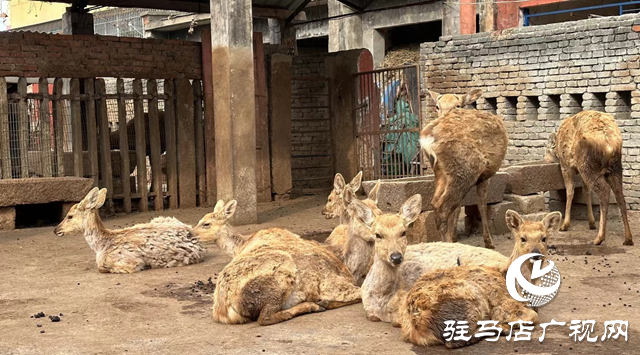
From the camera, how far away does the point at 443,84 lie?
16.7 metres

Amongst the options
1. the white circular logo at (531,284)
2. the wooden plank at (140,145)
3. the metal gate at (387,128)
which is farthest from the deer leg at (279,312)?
the metal gate at (387,128)

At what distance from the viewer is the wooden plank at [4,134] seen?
14594mm

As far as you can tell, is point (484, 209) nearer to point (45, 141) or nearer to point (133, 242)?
point (133, 242)

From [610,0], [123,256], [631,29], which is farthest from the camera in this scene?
[610,0]

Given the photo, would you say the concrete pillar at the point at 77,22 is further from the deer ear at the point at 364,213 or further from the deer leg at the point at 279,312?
the deer leg at the point at 279,312

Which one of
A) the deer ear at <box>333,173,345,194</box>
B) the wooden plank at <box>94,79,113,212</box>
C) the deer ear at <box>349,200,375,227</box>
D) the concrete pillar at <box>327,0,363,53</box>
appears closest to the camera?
the deer ear at <box>349,200,375,227</box>

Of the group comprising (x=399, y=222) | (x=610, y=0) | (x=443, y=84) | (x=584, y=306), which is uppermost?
(x=610, y=0)

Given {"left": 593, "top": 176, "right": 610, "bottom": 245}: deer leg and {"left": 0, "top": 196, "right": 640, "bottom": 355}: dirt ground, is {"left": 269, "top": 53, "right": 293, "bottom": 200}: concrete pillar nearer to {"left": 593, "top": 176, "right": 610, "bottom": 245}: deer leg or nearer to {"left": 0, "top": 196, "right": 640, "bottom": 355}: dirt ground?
{"left": 0, "top": 196, "right": 640, "bottom": 355}: dirt ground

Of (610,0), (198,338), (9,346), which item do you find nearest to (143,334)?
(198,338)

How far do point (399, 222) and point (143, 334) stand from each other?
7.32 feet

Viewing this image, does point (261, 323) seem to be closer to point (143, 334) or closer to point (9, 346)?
point (143, 334)

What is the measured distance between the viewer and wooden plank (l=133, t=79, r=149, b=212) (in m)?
15.9

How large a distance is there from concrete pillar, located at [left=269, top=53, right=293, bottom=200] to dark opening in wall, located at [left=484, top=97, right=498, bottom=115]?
3.78 m

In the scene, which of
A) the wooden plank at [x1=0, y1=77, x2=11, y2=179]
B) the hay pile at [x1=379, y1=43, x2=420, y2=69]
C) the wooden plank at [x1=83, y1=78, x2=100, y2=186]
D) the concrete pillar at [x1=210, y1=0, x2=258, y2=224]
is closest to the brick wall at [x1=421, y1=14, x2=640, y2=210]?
the concrete pillar at [x1=210, y1=0, x2=258, y2=224]
